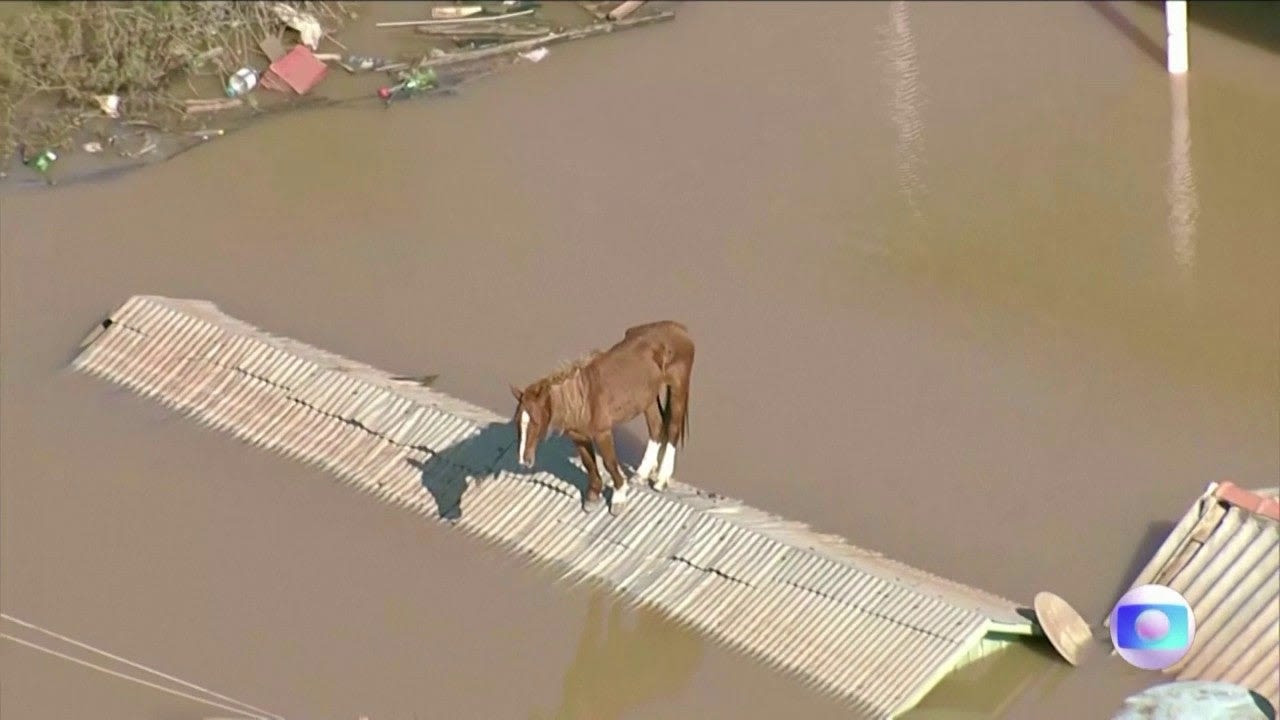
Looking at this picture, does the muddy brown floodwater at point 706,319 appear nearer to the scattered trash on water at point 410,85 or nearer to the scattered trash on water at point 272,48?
the scattered trash on water at point 410,85

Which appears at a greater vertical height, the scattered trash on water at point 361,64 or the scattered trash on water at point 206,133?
the scattered trash on water at point 361,64

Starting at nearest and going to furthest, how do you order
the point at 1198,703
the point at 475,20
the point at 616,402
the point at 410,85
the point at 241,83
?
the point at 1198,703 → the point at 616,402 → the point at 410,85 → the point at 241,83 → the point at 475,20

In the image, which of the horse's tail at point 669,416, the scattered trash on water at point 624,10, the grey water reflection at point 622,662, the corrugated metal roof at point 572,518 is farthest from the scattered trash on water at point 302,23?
the grey water reflection at point 622,662

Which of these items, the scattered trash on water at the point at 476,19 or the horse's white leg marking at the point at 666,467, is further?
the scattered trash on water at the point at 476,19

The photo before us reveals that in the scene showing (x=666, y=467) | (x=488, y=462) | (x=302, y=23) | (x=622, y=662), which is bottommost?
(x=622, y=662)

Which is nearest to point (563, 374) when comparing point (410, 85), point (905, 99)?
point (905, 99)

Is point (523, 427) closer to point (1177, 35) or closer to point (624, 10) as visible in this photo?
point (1177, 35)

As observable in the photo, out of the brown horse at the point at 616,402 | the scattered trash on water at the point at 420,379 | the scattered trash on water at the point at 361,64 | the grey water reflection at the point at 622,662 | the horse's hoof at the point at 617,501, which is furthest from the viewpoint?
the scattered trash on water at the point at 361,64
